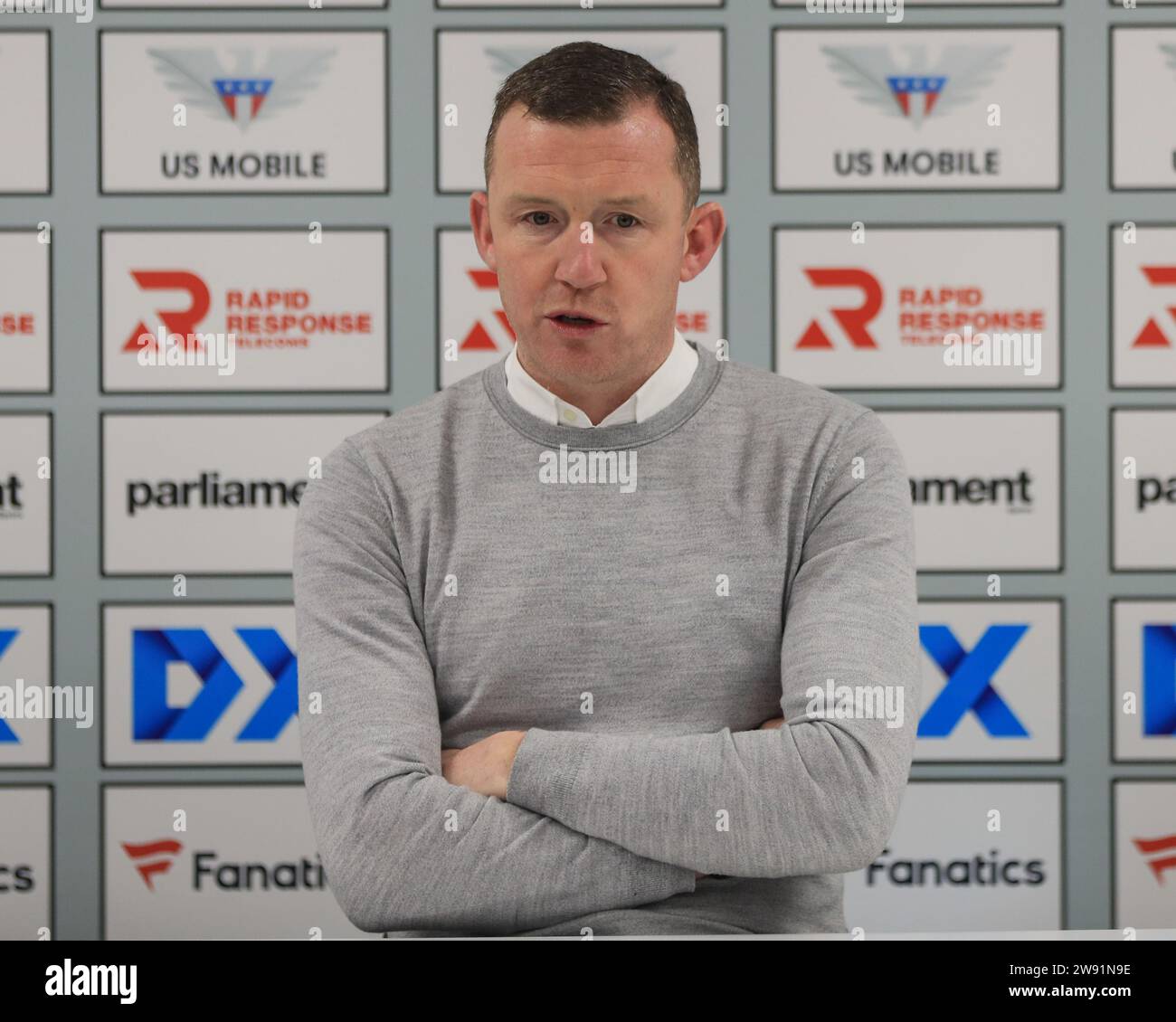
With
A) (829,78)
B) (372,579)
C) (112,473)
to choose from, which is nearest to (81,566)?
(112,473)

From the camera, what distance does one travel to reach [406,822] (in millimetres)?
1041

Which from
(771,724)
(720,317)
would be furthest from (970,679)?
(771,724)

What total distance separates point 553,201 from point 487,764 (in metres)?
0.57

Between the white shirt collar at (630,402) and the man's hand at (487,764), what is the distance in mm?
349

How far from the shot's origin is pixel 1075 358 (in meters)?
1.79

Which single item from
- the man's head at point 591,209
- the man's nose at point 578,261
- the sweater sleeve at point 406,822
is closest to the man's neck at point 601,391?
the man's head at point 591,209

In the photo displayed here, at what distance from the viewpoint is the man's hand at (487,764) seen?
106 cm

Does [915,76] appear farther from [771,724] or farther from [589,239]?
[771,724]

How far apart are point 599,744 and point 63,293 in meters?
1.25

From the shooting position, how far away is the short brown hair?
1.16 m

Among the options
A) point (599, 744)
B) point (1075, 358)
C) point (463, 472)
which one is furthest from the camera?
point (1075, 358)

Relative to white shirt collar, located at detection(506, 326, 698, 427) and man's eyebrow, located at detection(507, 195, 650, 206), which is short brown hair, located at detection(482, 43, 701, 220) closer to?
man's eyebrow, located at detection(507, 195, 650, 206)

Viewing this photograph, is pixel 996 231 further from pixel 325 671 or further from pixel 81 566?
pixel 81 566

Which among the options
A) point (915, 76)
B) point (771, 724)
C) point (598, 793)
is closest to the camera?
point (598, 793)
